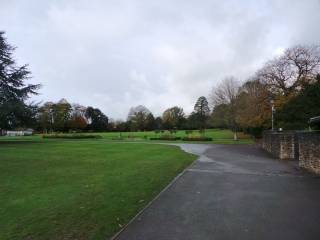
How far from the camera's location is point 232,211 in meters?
7.02

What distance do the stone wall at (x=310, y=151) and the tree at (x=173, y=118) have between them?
93203 millimetres

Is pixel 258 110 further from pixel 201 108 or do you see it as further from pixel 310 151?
pixel 201 108

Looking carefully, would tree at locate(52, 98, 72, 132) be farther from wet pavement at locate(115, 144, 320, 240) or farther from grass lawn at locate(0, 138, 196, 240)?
wet pavement at locate(115, 144, 320, 240)

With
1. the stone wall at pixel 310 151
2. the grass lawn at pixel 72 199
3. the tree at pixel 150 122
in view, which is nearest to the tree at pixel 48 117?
the tree at pixel 150 122

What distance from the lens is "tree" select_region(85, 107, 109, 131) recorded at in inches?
4260

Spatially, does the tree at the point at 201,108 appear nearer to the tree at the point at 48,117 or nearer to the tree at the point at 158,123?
the tree at the point at 158,123

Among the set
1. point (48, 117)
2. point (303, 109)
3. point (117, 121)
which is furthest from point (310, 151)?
point (117, 121)

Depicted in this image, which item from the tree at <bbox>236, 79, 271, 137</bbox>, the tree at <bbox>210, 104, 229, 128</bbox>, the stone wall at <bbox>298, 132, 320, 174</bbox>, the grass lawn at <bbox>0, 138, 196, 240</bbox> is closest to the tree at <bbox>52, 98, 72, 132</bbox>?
the tree at <bbox>210, 104, 229, 128</bbox>

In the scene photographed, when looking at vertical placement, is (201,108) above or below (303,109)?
above

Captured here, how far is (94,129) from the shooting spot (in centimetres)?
10744

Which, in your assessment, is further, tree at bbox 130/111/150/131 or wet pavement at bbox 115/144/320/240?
tree at bbox 130/111/150/131

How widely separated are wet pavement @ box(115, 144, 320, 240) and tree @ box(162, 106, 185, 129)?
319 ft

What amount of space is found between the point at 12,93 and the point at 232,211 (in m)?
38.2

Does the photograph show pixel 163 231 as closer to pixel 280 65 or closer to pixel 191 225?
pixel 191 225
